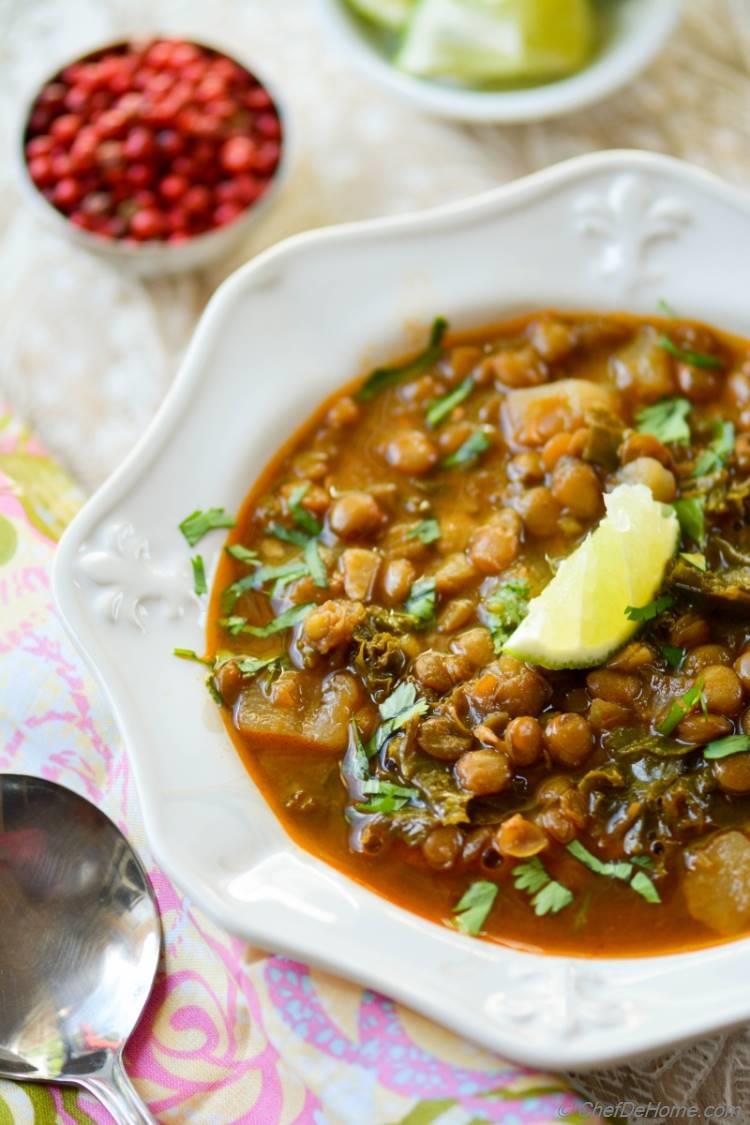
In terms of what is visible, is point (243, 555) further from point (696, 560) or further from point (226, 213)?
point (226, 213)

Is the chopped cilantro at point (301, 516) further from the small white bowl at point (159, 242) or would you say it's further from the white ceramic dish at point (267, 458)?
A: the small white bowl at point (159, 242)

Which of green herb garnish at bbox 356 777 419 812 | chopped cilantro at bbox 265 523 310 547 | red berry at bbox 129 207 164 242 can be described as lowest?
green herb garnish at bbox 356 777 419 812

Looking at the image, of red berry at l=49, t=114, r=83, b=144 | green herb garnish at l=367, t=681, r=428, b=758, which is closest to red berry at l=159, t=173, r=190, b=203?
red berry at l=49, t=114, r=83, b=144

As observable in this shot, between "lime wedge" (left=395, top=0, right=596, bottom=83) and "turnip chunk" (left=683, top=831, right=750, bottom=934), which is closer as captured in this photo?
"turnip chunk" (left=683, top=831, right=750, bottom=934)

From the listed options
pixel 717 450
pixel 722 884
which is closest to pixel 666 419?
pixel 717 450

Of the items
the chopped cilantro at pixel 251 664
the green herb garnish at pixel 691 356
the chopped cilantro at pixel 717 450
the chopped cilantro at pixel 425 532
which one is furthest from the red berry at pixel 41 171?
the chopped cilantro at pixel 717 450

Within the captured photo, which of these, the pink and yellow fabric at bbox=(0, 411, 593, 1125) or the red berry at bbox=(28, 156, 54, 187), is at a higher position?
the red berry at bbox=(28, 156, 54, 187)

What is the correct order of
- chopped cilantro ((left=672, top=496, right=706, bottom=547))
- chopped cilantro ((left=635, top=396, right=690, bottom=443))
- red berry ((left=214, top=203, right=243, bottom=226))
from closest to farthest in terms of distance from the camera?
chopped cilantro ((left=672, top=496, right=706, bottom=547)), chopped cilantro ((left=635, top=396, right=690, bottom=443)), red berry ((left=214, top=203, right=243, bottom=226))

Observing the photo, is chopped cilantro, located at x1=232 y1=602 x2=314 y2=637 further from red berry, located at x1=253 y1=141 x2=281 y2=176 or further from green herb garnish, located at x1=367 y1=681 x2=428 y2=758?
red berry, located at x1=253 y1=141 x2=281 y2=176
